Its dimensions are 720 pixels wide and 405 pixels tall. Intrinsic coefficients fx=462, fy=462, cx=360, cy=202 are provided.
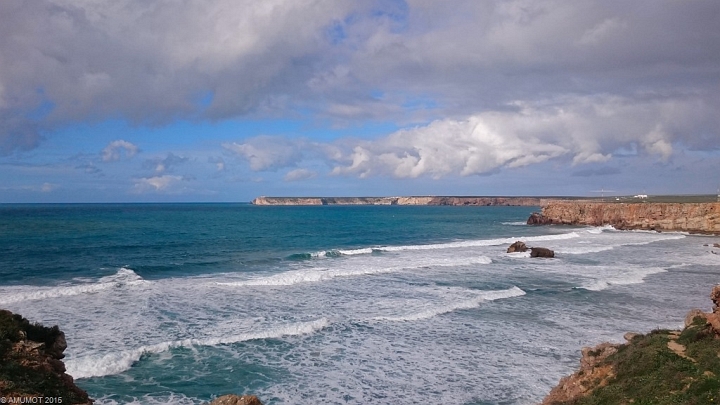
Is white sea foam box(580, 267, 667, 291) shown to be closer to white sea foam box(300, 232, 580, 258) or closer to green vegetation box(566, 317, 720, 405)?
green vegetation box(566, 317, 720, 405)

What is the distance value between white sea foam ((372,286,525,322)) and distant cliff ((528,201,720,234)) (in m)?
56.1

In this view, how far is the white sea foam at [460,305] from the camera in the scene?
21.3 metres

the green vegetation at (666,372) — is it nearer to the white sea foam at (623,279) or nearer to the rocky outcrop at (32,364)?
the rocky outcrop at (32,364)

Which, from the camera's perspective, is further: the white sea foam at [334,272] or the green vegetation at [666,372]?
the white sea foam at [334,272]

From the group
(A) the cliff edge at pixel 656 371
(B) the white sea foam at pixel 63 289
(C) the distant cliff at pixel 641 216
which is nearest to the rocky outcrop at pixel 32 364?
(A) the cliff edge at pixel 656 371

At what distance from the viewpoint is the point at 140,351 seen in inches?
637

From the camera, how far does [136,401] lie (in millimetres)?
12867

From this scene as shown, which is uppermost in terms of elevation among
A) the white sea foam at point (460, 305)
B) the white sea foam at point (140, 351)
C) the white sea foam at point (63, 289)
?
the white sea foam at point (63, 289)

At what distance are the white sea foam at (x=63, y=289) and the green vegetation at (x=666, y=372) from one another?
84.4 feet

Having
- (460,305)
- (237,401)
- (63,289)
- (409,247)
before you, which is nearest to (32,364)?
(237,401)

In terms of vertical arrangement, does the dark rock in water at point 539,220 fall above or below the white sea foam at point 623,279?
above

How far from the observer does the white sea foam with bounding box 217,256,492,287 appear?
29797 mm

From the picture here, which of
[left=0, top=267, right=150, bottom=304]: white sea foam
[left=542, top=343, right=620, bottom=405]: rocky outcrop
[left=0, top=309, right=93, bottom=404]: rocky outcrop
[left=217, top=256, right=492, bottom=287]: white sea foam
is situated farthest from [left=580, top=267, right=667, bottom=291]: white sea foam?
[left=0, top=267, right=150, bottom=304]: white sea foam

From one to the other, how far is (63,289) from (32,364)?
1991 cm
